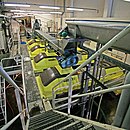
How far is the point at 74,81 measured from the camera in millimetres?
4324

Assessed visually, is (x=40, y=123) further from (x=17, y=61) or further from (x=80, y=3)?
(x=80, y=3)

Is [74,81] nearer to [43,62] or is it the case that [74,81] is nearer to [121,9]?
[43,62]

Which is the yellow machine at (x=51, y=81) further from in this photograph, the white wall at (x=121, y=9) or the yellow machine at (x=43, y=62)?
the white wall at (x=121, y=9)

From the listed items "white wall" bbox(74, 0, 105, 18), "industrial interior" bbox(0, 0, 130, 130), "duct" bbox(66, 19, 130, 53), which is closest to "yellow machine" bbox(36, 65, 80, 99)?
"industrial interior" bbox(0, 0, 130, 130)

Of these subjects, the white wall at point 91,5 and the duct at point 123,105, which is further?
the white wall at point 91,5

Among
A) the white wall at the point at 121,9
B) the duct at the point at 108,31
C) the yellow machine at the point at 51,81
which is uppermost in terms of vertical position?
the white wall at the point at 121,9

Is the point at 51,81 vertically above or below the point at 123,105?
below

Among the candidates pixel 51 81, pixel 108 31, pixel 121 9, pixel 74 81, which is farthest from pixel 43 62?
pixel 121 9

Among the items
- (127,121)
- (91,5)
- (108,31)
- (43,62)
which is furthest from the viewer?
(91,5)

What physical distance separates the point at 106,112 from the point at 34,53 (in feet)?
18.0

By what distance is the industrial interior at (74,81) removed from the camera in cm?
121

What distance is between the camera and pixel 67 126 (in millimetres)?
2141

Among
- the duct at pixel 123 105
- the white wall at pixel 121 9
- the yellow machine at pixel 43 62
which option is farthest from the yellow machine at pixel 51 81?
the white wall at pixel 121 9

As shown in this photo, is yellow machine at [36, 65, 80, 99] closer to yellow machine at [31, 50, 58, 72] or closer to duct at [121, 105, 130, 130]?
yellow machine at [31, 50, 58, 72]
